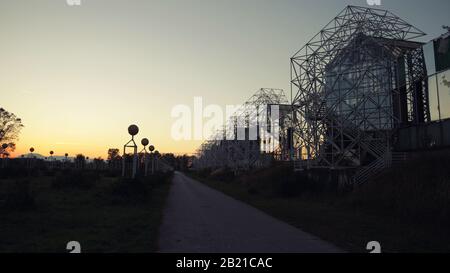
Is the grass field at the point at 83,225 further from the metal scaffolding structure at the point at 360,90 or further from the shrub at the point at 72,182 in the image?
the metal scaffolding structure at the point at 360,90

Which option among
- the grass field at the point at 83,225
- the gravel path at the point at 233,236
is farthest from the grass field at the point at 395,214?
the grass field at the point at 83,225

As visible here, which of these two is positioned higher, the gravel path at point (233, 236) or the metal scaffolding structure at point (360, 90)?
the metal scaffolding structure at point (360, 90)

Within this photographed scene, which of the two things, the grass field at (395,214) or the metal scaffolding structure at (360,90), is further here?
the metal scaffolding structure at (360,90)

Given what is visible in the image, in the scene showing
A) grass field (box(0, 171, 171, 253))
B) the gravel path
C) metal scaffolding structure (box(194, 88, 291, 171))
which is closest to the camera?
the gravel path

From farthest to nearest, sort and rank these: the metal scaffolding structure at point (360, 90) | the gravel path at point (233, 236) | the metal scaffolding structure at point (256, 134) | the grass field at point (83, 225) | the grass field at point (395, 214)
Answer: the metal scaffolding structure at point (256, 134), the metal scaffolding structure at point (360, 90), the grass field at point (395, 214), the grass field at point (83, 225), the gravel path at point (233, 236)

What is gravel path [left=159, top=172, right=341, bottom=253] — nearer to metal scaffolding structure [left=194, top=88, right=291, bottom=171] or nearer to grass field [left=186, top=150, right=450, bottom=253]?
grass field [left=186, top=150, right=450, bottom=253]

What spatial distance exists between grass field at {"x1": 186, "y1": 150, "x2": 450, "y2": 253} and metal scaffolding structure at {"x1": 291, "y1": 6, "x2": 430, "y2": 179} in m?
7.01

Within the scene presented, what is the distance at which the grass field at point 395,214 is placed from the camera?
10.6 metres

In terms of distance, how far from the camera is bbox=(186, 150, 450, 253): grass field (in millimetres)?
10602

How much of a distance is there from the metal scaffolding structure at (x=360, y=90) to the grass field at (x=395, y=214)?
276 inches

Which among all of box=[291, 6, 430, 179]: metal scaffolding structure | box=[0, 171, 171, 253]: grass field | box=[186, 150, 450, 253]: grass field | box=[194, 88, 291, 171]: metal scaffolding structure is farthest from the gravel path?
box=[194, 88, 291, 171]: metal scaffolding structure

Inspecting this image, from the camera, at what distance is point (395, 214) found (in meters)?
15.8

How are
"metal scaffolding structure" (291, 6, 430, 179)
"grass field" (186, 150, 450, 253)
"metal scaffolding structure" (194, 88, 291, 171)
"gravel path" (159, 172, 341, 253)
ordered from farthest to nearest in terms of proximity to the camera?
"metal scaffolding structure" (194, 88, 291, 171) < "metal scaffolding structure" (291, 6, 430, 179) < "grass field" (186, 150, 450, 253) < "gravel path" (159, 172, 341, 253)

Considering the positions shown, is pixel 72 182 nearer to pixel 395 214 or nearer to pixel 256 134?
pixel 395 214
